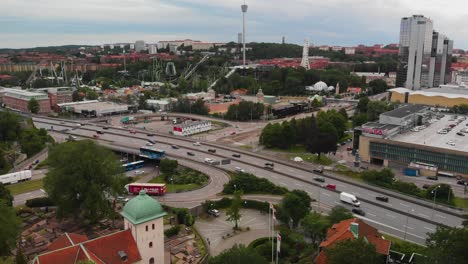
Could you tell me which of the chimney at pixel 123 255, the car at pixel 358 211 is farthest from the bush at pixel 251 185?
the chimney at pixel 123 255

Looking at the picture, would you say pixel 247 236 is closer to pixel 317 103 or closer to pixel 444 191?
pixel 444 191

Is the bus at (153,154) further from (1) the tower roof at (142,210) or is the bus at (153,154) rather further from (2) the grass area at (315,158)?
(1) the tower roof at (142,210)

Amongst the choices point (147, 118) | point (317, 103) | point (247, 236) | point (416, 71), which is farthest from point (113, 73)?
point (247, 236)

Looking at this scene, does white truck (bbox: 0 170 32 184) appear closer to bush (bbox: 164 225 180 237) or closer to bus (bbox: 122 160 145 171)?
bus (bbox: 122 160 145 171)

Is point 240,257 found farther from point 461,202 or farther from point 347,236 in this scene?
point 461,202

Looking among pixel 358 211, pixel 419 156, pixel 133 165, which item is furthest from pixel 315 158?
pixel 133 165

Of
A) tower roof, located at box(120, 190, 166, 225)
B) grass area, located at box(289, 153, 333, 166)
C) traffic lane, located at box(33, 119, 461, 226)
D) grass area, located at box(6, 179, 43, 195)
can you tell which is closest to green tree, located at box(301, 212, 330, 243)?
tower roof, located at box(120, 190, 166, 225)
